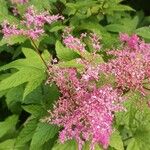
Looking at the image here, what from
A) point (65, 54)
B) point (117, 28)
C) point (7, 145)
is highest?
point (65, 54)

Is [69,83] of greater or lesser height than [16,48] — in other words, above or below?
above

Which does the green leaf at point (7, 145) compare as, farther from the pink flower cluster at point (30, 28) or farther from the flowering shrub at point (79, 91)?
the pink flower cluster at point (30, 28)

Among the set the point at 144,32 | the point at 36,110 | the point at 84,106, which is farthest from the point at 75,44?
the point at 144,32


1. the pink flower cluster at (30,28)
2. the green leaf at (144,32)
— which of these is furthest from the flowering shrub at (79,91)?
A: the green leaf at (144,32)

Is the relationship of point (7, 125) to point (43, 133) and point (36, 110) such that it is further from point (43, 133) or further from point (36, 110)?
point (43, 133)

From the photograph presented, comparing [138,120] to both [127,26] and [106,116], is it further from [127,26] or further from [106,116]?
[127,26]

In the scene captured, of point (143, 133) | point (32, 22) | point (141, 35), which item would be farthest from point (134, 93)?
point (141, 35)

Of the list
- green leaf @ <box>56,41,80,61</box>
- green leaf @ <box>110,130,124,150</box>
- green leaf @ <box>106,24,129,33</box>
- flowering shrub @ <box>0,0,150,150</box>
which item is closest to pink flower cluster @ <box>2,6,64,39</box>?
flowering shrub @ <box>0,0,150,150</box>
